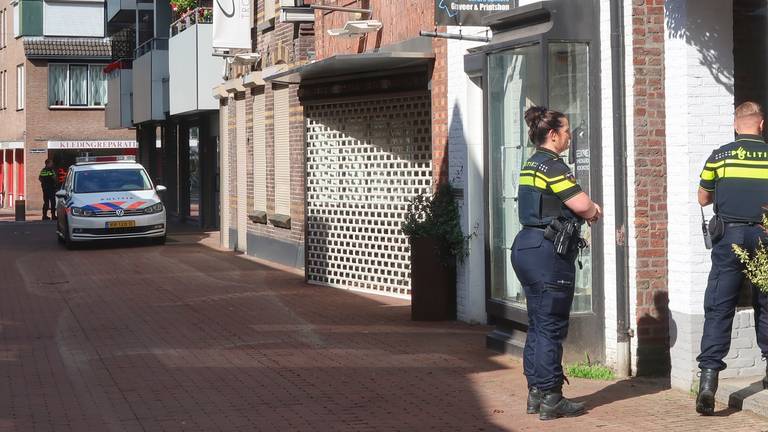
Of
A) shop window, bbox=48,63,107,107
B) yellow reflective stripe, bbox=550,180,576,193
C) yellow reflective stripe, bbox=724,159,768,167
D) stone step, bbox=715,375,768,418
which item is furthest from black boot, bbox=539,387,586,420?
shop window, bbox=48,63,107,107

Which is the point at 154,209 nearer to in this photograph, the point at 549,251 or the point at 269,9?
the point at 269,9

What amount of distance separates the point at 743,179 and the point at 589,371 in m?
2.30

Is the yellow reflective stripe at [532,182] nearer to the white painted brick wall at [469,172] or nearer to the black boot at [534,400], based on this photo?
the black boot at [534,400]

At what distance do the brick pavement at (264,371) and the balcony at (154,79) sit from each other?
1738cm

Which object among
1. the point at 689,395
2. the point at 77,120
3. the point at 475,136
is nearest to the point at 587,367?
the point at 689,395

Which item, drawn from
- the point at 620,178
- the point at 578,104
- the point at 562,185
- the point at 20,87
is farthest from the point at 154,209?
the point at 20,87

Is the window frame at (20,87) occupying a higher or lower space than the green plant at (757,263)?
higher

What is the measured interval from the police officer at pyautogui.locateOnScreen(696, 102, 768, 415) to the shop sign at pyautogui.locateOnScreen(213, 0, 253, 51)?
16.6 meters

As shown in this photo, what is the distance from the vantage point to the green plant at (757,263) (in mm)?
7761

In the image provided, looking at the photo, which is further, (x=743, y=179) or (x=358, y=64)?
(x=358, y=64)

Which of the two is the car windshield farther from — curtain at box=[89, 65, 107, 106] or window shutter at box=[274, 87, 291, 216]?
curtain at box=[89, 65, 107, 106]

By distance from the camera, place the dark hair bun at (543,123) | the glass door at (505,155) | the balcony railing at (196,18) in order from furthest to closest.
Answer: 1. the balcony railing at (196,18)
2. the glass door at (505,155)
3. the dark hair bun at (543,123)

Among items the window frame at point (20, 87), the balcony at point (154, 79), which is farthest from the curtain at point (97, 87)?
the balcony at point (154, 79)

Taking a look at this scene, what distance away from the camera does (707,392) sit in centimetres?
813
